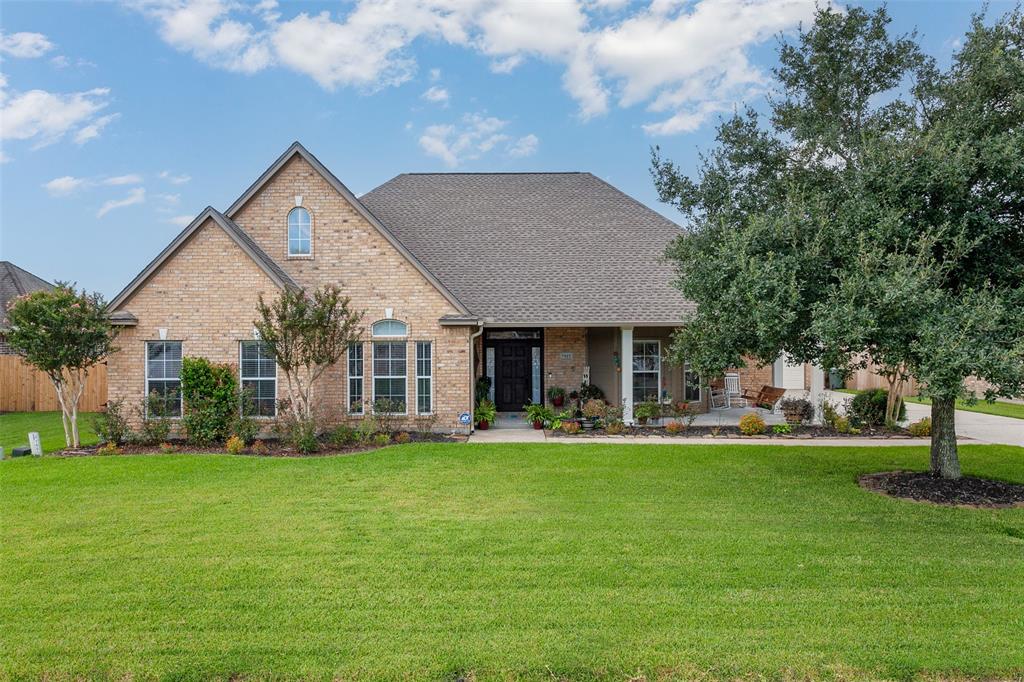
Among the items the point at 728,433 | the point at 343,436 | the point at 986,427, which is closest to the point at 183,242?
the point at 343,436

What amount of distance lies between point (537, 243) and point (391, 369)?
21.4 ft

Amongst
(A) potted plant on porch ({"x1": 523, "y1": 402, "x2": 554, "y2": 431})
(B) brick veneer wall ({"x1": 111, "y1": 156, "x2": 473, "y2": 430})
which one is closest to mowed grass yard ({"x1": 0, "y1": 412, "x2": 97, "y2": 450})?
(B) brick veneer wall ({"x1": 111, "y1": 156, "x2": 473, "y2": 430})

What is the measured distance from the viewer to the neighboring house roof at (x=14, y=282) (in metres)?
27.4

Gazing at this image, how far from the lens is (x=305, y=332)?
1215cm

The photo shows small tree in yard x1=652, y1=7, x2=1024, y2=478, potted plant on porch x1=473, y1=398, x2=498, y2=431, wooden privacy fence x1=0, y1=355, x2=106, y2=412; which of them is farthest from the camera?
wooden privacy fence x1=0, y1=355, x2=106, y2=412

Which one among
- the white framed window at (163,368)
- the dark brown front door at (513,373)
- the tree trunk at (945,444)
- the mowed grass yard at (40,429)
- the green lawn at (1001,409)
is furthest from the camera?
the green lawn at (1001,409)

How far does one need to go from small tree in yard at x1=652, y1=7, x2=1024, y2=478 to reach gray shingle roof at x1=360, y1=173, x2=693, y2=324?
5.58 meters

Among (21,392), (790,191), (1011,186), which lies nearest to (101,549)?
(790,191)

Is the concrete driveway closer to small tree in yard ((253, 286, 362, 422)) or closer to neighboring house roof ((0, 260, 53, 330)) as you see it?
small tree in yard ((253, 286, 362, 422))

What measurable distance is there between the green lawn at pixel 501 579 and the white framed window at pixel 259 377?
4.30 meters

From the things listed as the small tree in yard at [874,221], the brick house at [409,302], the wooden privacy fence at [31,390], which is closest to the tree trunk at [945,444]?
the small tree in yard at [874,221]

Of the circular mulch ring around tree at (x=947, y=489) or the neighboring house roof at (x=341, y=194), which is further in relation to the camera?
the neighboring house roof at (x=341, y=194)

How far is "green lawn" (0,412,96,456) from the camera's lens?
14117mm

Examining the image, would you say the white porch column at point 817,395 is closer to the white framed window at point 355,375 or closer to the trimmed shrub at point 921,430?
the trimmed shrub at point 921,430
